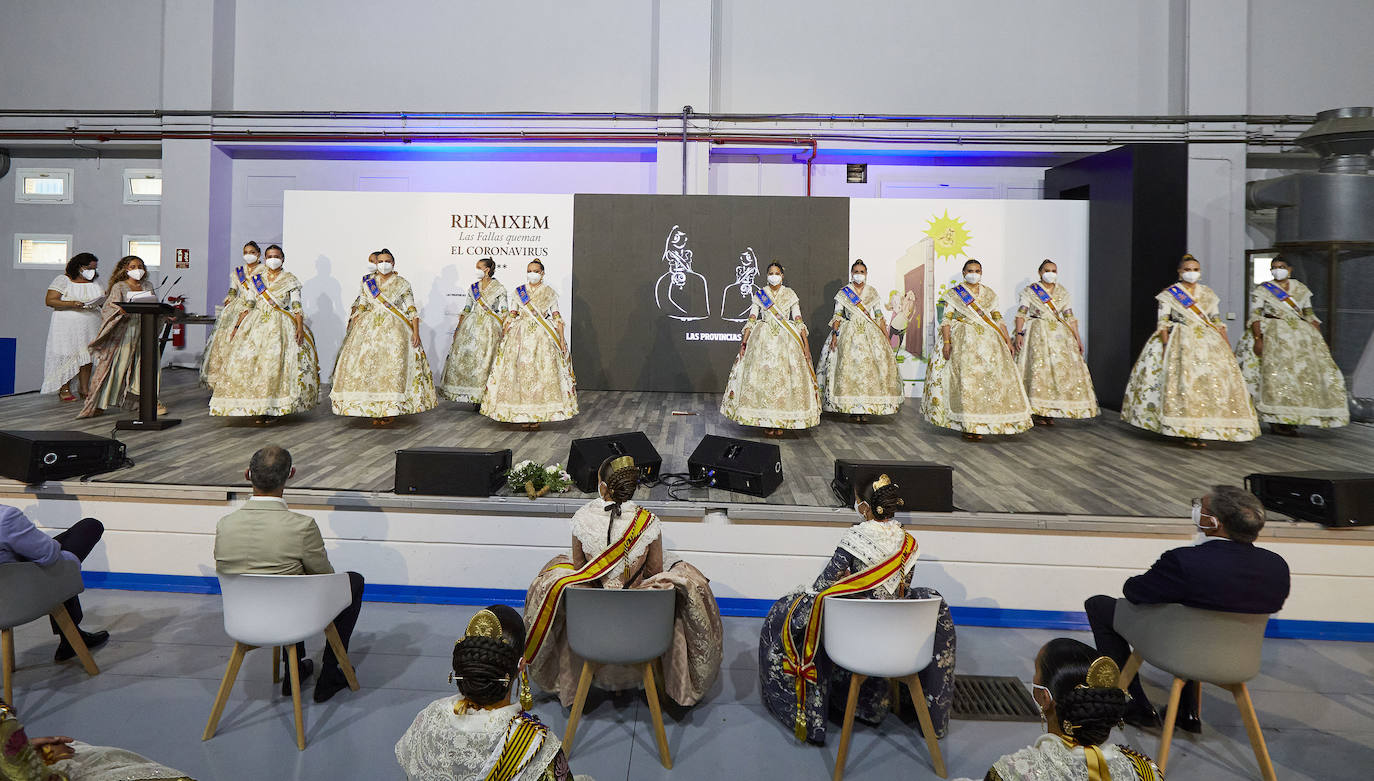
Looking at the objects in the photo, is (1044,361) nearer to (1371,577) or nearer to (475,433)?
(1371,577)

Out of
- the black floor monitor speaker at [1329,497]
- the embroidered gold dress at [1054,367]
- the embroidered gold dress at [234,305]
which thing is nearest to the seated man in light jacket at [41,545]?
the embroidered gold dress at [234,305]

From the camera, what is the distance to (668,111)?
945 centimetres

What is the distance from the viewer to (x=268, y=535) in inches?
102

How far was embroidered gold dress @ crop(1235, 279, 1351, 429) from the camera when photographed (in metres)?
6.38

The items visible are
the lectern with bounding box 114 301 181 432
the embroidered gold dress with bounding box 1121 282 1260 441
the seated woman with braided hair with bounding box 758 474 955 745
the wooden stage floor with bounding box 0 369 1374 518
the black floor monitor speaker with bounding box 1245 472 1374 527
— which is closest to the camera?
the seated woman with braided hair with bounding box 758 474 955 745

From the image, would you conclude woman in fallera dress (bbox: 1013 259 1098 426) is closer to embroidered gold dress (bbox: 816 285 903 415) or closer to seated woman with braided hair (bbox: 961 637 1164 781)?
embroidered gold dress (bbox: 816 285 903 415)

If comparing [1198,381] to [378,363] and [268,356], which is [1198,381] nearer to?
[378,363]

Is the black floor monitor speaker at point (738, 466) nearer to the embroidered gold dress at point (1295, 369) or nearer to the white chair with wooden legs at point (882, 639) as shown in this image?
the white chair with wooden legs at point (882, 639)

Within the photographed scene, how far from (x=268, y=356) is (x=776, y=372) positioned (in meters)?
3.73

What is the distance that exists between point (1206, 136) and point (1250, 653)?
28.1 ft

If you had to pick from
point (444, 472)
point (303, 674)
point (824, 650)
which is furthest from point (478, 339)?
point (824, 650)

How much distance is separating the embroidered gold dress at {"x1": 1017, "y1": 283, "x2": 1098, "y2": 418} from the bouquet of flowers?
174 inches

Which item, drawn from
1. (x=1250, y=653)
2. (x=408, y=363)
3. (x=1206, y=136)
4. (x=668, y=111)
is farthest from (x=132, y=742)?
(x=1206, y=136)

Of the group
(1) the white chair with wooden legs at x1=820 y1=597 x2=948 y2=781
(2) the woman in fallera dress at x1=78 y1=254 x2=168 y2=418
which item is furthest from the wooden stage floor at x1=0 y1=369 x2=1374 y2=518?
(1) the white chair with wooden legs at x1=820 y1=597 x2=948 y2=781
